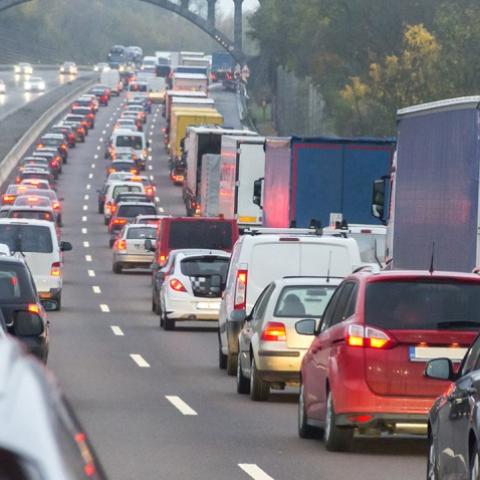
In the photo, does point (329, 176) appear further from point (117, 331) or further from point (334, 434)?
point (334, 434)

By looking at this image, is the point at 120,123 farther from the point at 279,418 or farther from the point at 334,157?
the point at 279,418

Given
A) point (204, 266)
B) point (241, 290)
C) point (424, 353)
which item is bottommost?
point (204, 266)

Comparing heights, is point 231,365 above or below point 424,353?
below

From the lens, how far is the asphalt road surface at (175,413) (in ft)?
43.0

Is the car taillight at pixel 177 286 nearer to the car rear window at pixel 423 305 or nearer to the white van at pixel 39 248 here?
the white van at pixel 39 248

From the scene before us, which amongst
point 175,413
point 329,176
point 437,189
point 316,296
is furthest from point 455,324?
point 329,176

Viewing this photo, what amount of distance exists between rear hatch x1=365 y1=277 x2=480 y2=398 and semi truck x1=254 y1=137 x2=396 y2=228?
2112 cm

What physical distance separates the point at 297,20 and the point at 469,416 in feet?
488

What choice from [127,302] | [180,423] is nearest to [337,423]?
[180,423]

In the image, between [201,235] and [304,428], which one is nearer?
[304,428]

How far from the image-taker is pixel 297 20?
514ft

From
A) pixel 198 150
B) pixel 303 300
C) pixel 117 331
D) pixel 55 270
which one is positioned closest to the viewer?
pixel 303 300

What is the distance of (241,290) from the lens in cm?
2202

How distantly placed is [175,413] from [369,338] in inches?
184
